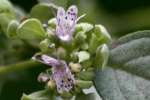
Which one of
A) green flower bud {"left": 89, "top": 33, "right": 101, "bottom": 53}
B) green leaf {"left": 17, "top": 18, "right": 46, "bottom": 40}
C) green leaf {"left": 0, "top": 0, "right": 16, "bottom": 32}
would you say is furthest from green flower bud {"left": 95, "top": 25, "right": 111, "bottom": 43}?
green leaf {"left": 0, "top": 0, "right": 16, "bottom": 32}

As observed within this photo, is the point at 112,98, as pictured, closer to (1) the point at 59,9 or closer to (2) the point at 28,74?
(1) the point at 59,9

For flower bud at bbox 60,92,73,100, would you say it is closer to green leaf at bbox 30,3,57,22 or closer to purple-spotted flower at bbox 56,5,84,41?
purple-spotted flower at bbox 56,5,84,41

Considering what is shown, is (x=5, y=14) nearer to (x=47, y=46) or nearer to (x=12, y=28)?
(x=12, y=28)

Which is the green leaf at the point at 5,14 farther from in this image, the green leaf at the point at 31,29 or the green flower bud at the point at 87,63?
the green flower bud at the point at 87,63

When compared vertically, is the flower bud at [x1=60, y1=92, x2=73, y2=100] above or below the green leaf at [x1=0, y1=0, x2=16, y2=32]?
below

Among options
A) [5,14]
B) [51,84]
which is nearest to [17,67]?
[5,14]

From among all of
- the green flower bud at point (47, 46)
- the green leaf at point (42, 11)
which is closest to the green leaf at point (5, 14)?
the green leaf at point (42, 11)
